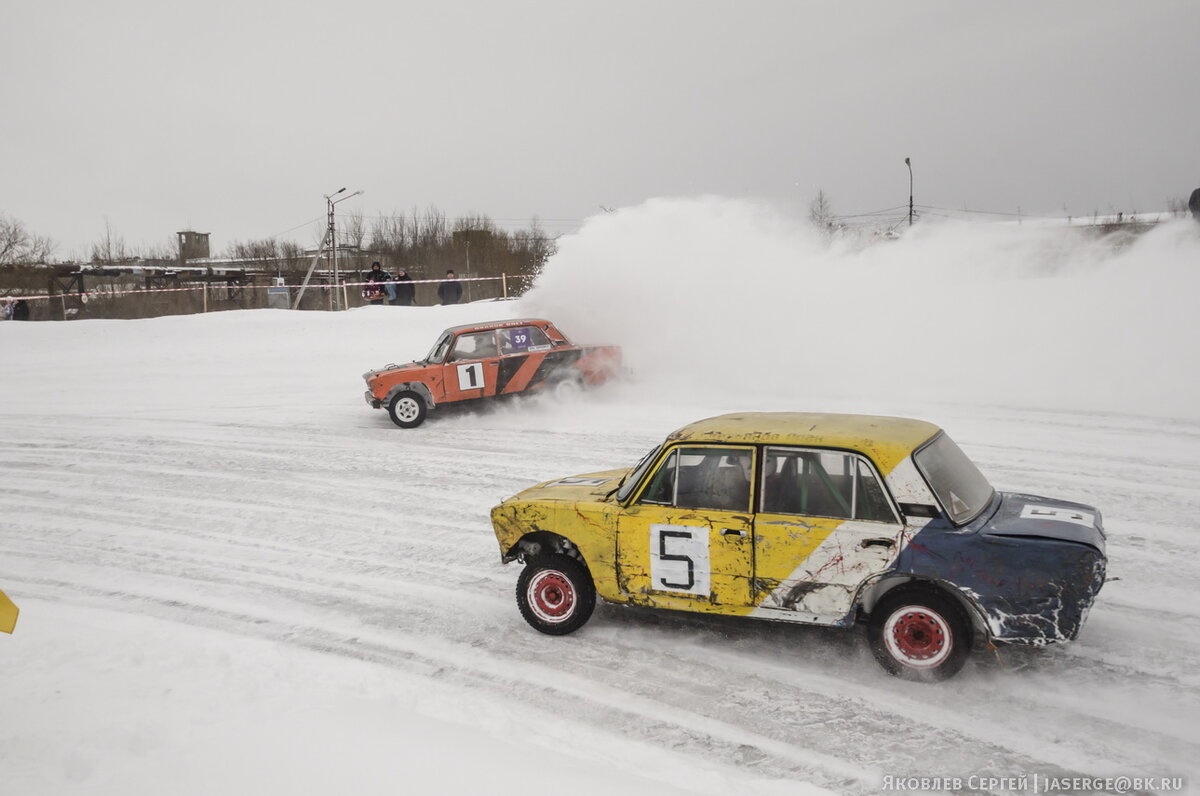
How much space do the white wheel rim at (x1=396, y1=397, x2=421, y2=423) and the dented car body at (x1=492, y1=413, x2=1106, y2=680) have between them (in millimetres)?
7512

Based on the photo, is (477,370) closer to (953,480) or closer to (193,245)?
(953,480)

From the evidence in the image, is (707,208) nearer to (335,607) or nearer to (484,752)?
(335,607)

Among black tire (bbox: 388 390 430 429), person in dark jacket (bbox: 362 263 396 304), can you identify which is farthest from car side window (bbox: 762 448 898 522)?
person in dark jacket (bbox: 362 263 396 304)

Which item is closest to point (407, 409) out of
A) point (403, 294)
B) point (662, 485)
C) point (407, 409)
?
point (407, 409)

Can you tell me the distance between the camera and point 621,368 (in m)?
14.3

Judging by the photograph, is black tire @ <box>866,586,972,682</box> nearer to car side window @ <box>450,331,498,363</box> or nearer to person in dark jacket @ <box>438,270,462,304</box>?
car side window @ <box>450,331,498,363</box>

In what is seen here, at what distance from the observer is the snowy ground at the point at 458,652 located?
13.2ft

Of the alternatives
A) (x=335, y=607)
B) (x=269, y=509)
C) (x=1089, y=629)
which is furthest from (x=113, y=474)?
(x=1089, y=629)

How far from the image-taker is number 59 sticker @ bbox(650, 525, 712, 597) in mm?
5043

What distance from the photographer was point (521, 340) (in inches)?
518

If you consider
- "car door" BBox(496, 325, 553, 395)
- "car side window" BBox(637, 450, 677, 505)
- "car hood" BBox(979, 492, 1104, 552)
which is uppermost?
"car door" BBox(496, 325, 553, 395)

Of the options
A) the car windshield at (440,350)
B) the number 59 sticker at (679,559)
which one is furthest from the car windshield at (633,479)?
the car windshield at (440,350)

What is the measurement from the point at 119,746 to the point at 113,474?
765 centimetres

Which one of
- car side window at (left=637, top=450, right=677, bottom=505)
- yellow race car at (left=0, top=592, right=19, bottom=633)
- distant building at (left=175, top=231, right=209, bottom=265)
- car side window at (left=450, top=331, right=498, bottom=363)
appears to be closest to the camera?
yellow race car at (left=0, top=592, right=19, bottom=633)
